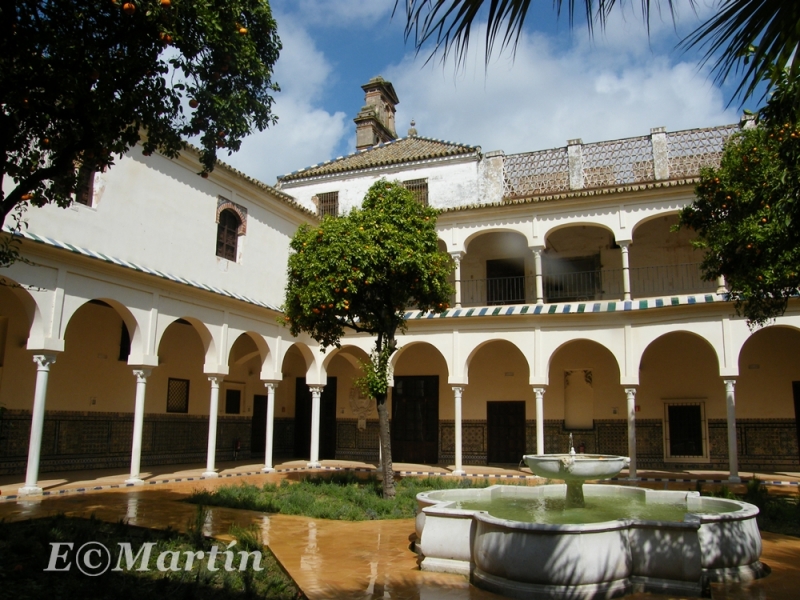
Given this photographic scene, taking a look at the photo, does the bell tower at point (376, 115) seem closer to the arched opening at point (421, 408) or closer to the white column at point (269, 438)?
the arched opening at point (421, 408)

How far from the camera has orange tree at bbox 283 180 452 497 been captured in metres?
11.3

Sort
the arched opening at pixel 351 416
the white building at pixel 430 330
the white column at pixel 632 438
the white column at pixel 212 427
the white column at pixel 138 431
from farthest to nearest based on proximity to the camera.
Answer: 1. the arched opening at pixel 351 416
2. the white column at pixel 632 438
3. the white column at pixel 212 427
4. the white building at pixel 430 330
5. the white column at pixel 138 431

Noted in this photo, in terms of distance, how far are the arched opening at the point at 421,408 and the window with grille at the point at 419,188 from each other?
4482 mm

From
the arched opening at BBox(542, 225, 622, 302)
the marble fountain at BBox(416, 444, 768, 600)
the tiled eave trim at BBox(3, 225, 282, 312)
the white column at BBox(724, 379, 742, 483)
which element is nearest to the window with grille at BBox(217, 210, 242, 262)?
the tiled eave trim at BBox(3, 225, 282, 312)

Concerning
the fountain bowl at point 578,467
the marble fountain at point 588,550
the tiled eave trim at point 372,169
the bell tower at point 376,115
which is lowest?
the marble fountain at point 588,550

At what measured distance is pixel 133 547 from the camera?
670 cm

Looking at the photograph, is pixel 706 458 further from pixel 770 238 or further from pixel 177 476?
pixel 177 476

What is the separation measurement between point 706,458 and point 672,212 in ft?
20.9

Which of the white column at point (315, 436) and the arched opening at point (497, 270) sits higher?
the arched opening at point (497, 270)

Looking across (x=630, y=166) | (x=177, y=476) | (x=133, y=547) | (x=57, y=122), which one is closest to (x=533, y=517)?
(x=133, y=547)

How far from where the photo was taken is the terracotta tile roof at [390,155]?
20281 mm

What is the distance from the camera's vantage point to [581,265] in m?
19.5

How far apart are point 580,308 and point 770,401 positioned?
17.6ft

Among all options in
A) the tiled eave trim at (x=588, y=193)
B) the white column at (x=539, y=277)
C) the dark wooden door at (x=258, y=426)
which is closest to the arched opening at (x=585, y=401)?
the white column at (x=539, y=277)
